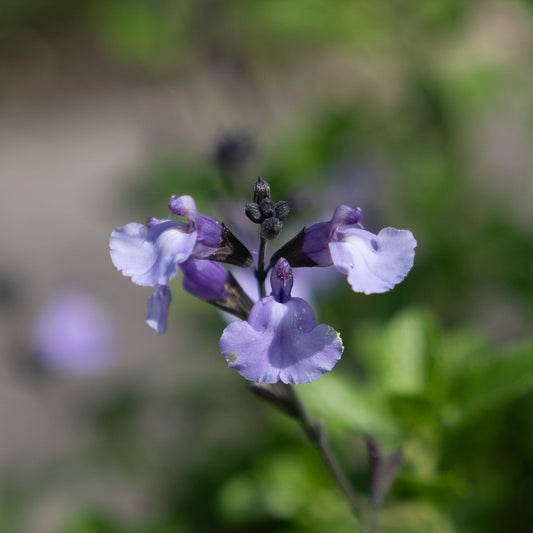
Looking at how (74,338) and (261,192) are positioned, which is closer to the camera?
(261,192)

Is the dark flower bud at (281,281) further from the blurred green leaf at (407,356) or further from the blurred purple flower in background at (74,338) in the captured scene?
the blurred purple flower in background at (74,338)

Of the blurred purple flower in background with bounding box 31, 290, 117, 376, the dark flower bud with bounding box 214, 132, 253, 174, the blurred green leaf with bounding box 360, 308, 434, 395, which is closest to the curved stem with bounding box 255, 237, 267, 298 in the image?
the blurred green leaf with bounding box 360, 308, 434, 395

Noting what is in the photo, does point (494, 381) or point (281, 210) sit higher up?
point (281, 210)

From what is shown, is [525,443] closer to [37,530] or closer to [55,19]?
[37,530]

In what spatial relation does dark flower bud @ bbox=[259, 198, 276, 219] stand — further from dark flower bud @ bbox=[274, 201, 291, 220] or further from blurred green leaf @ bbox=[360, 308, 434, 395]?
blurred green leaf @ bbox=[360, 308, 434, 395]

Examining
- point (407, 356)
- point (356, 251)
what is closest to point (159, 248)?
point (356, 251)

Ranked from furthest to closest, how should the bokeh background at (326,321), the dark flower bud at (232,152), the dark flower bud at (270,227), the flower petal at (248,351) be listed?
the dark flower bud at (232,152) < the bokeh background at (326,321) < the dark flower bud at (270,227) < the flower petal at (248,351)

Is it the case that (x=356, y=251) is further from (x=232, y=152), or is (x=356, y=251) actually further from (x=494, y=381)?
(x=232, y=152)

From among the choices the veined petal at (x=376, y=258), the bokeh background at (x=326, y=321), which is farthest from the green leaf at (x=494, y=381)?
the veined petal at (x=376, y=258)
